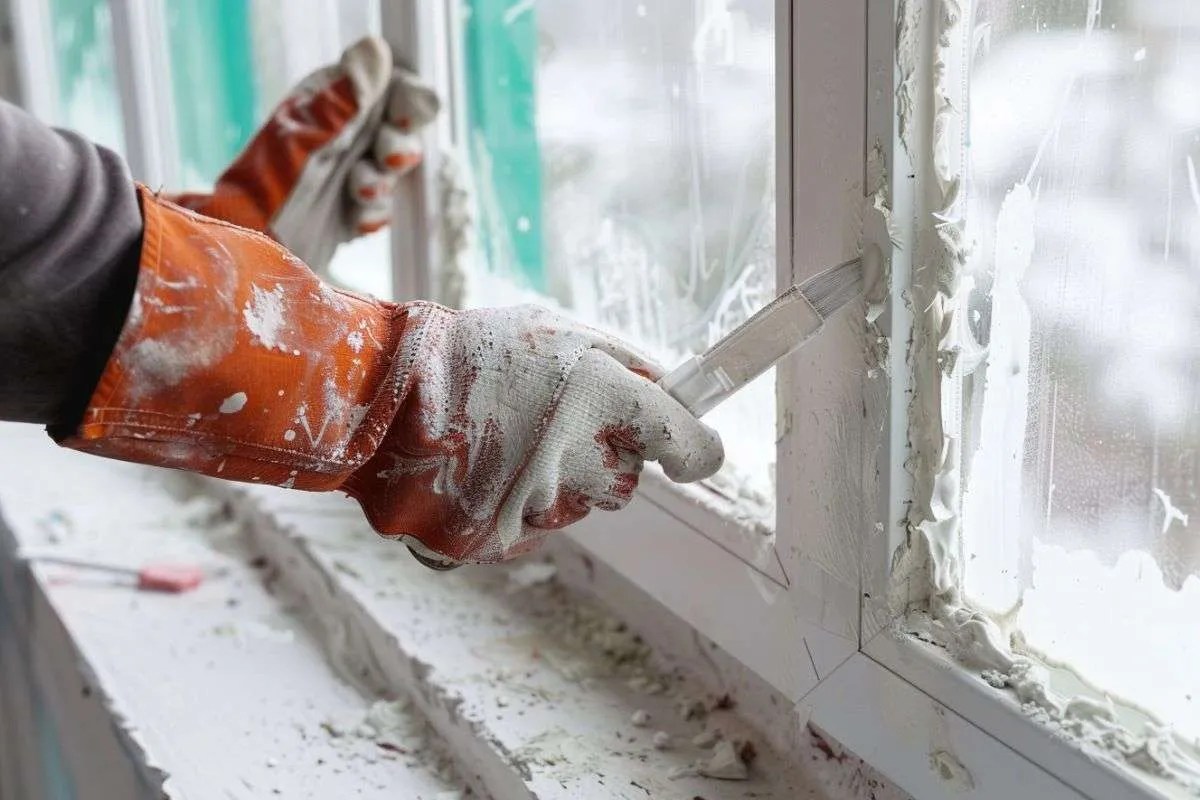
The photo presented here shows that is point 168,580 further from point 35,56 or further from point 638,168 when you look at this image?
point 35,56

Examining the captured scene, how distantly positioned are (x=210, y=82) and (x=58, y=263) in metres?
1.32

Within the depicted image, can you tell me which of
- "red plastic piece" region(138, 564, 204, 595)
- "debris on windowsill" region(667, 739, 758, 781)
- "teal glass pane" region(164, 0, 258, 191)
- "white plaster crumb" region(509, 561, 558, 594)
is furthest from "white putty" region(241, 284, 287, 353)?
"teal glass pane" region(164, 0, 258, 191)

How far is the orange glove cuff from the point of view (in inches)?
24.9

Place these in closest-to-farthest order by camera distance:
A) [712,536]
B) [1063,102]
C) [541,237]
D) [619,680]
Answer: [1063,102], [712,536], [619,680], [541,237]

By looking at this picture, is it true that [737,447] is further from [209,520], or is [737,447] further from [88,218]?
[209,520]

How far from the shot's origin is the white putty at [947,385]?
0.63 meters

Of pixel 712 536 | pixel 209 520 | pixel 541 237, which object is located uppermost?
pixel 541 237

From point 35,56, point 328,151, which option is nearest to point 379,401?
point 328,151

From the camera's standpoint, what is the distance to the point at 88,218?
0.62 m

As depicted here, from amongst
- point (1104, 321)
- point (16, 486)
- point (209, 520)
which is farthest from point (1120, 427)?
point (16, 486)

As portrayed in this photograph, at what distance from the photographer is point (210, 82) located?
182 cm

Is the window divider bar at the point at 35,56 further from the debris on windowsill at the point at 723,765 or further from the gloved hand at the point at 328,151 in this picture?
the debris on windowsill at the point at 723,765

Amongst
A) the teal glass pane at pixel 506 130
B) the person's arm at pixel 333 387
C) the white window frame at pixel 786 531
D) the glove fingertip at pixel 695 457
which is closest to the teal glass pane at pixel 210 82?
the teal glass pane at pixel 506 130

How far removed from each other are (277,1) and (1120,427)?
1332mm
